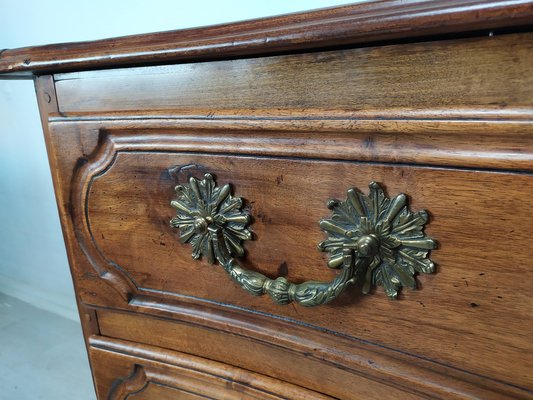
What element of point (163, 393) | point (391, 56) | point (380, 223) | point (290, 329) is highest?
point (391, 56)

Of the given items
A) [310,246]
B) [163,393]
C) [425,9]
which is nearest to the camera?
[425,9]

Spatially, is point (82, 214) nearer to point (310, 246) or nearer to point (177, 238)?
point (177, 238)

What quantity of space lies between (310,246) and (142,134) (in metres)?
0.16

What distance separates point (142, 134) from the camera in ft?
1.25

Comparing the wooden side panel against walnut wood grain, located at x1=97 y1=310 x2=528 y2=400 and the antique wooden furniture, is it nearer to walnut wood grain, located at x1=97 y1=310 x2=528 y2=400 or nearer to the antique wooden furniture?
the antique wooden furniture

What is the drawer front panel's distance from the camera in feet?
0.91

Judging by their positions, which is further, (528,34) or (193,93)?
(193,93)

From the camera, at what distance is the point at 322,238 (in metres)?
0.34

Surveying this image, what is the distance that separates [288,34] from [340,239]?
14cm

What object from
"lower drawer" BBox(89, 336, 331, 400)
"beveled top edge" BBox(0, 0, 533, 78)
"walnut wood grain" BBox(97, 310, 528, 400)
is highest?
"beveled top edge" BBox(0, 0, 533, 78)

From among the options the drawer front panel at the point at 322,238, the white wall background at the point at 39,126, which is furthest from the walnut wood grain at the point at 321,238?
the white wall background at the point at 39,126

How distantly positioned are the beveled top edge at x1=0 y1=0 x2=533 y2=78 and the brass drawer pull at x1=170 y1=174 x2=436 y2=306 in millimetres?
94

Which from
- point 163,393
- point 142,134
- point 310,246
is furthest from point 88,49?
point 163,393

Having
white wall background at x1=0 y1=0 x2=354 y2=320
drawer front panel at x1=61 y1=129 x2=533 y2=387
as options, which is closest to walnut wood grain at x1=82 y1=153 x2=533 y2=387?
drawer front panel at x1=61 y1=129 x2=533 y2=387
